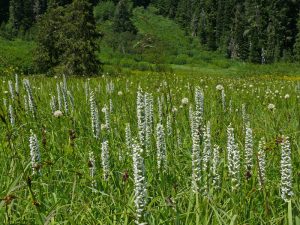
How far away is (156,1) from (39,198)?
382 feet

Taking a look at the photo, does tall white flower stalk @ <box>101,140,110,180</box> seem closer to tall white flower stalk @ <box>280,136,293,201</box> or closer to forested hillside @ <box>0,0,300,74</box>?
tall white flower stalk @ <box>280,136,293,201</box>

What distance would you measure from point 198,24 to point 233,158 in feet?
343

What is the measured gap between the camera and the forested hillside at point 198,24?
73.0m

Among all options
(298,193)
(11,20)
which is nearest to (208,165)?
(298,193)

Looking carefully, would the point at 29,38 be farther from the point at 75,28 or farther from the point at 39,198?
the point at 39,198

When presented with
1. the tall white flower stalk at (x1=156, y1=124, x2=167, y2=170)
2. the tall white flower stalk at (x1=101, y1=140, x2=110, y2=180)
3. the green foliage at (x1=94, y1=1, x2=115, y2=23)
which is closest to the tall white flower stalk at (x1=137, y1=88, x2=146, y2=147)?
the tall white flower stalk at (x1=156, y1=124, x2=167, y2=170)

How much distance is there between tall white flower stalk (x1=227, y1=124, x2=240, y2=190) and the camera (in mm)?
2613

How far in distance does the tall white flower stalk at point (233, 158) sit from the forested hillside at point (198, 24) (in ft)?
190

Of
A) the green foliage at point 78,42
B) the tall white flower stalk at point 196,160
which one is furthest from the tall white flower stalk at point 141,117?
the green foliage at point 78,42

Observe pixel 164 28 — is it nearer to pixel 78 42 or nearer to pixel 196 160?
pixel 78 42

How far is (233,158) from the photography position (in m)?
2.65

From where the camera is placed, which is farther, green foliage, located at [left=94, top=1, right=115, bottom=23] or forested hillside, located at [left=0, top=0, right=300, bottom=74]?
green foliage, located at [left=94, top=1, right=115, bottom=23]

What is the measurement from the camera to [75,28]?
2283 centimetres

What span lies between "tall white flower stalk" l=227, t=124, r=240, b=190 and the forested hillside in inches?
2281
